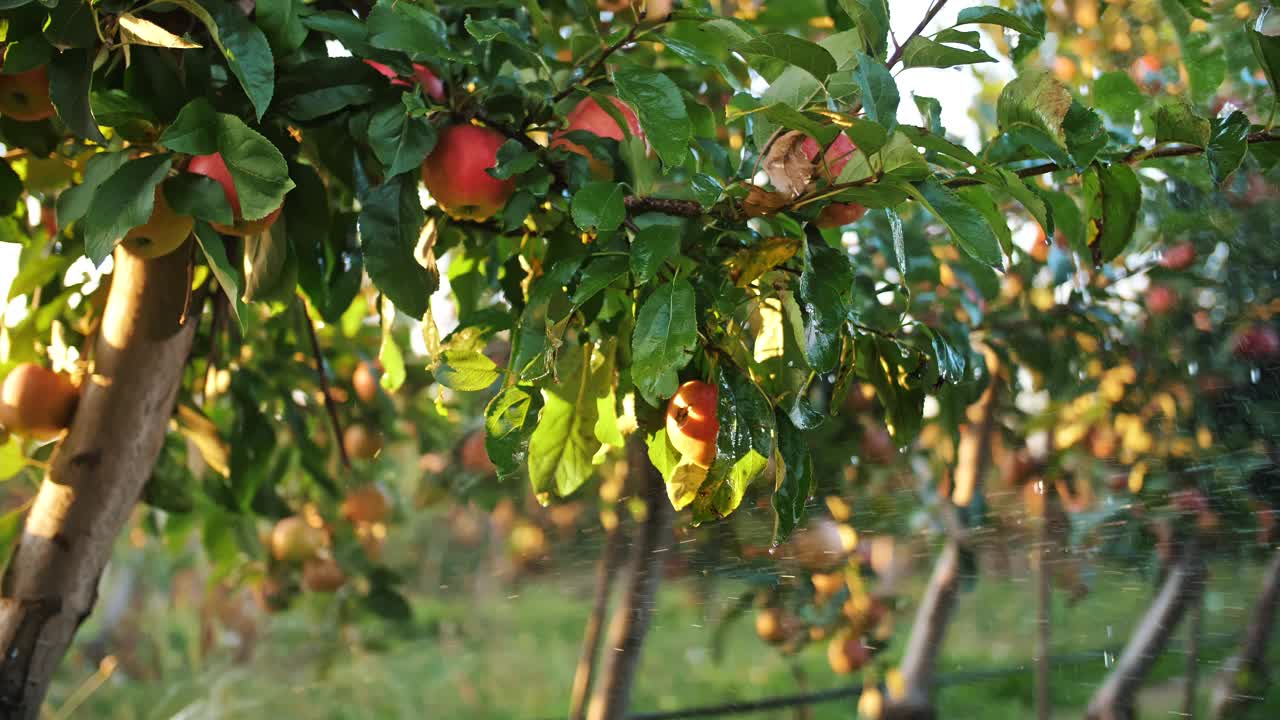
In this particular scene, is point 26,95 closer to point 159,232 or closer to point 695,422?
point 159,232

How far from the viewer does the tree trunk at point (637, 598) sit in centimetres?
67

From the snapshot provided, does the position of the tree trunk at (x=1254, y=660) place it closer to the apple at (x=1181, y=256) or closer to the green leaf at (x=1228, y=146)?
the apple at (x=1181, y=256)

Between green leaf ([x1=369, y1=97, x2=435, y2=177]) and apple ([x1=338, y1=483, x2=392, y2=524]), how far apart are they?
2.87ft

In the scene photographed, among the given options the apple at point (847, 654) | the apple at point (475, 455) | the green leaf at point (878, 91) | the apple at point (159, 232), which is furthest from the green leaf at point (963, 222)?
the apple at point (475, 455)

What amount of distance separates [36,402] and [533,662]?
76 centimetres

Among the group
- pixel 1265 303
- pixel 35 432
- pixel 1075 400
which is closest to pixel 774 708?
pixel 1075 400

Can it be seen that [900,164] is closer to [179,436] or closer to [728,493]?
[728,493]

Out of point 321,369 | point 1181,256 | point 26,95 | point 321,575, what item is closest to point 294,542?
point 321,575

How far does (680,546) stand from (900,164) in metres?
0.56

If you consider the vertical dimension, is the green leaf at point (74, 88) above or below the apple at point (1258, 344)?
above

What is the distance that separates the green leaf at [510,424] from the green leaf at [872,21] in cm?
15

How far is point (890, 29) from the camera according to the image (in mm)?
276

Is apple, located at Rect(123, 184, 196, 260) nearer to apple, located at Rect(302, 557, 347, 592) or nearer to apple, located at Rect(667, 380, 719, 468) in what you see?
apple, located at Rect(667, 380, 719, 468)

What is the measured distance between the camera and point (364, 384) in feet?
2.91
